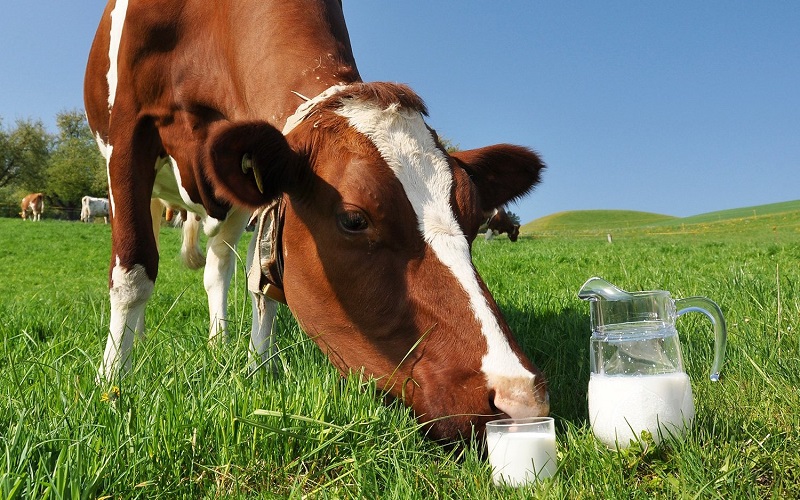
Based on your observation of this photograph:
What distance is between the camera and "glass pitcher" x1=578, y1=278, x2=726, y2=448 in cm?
206

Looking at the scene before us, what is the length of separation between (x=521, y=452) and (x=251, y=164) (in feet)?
5.03

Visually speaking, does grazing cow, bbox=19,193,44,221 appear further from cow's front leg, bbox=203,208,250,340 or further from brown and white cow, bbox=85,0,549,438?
brown and white cow, bbox=85,0,549,438

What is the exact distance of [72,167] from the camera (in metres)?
59.9

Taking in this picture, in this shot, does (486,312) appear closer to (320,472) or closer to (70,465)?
(320,472)

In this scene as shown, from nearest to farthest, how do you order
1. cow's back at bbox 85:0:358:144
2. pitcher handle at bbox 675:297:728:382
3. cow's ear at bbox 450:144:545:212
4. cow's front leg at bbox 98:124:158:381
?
pitcher handle at bbox 675:297:728:382 < cow's ear at bbox 450:144:545:212 < cow's back at bbox 85:0:358:144 < cow's front leg at bbox 98:124:158:381

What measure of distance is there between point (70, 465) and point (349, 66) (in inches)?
95.2

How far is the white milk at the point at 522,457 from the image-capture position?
1.86 meters

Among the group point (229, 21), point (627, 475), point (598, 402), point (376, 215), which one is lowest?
point (627, 475)

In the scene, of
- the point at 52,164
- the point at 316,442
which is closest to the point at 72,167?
the point at 52,164

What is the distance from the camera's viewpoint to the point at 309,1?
12.5ft

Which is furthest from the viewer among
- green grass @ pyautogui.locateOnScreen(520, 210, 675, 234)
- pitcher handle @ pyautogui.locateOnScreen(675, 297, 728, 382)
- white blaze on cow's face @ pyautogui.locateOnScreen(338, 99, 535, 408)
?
green grass @ pyautogui.locateOnScreen(520, 210, 675, 234)

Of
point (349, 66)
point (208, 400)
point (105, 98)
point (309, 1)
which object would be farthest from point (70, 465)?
point (105, 98)

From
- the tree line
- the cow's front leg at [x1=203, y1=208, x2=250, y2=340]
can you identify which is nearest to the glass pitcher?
the cow's front leg at [x1=203, y1=208, x2=250, y2=340]

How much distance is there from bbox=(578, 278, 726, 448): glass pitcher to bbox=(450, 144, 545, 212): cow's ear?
3.83 ft
